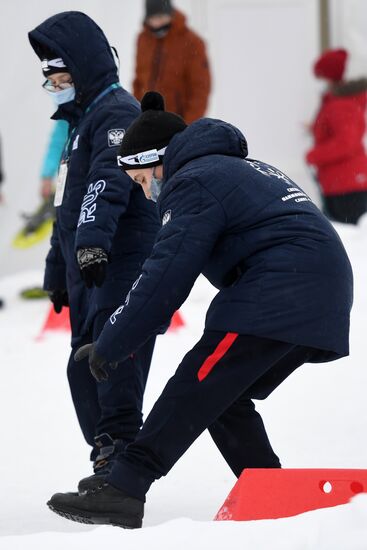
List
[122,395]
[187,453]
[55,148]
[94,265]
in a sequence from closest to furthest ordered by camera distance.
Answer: [94,265]
[122,395]
[187,453]
[55,148]

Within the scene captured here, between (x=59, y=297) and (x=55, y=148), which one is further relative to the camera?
(x=55, y=148)

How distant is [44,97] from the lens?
31.1 ft

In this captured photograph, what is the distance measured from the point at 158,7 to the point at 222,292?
16.6 feet

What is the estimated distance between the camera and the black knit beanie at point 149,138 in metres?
3.91

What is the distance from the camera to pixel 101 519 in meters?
3.80

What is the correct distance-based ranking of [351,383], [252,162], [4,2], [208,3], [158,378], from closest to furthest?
[252,162] < [351,383] < [158,378] < [4,2] < [208,3]

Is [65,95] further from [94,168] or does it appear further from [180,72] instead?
[180,72]

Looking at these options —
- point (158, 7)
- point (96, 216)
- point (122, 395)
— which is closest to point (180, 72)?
point (158, 7)

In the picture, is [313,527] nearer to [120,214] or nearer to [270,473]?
[270,473]

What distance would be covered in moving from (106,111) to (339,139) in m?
4.40

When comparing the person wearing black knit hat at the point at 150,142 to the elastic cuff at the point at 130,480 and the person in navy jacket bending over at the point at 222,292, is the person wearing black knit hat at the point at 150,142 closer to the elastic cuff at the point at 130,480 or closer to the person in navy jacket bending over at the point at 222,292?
the person in navy jacket bending over at the point at 222,292

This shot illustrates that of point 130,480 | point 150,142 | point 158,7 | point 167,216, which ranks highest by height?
point 150,142

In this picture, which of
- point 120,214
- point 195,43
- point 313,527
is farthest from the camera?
point 195,43

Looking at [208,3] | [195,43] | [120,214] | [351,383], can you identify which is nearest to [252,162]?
[120,214]
